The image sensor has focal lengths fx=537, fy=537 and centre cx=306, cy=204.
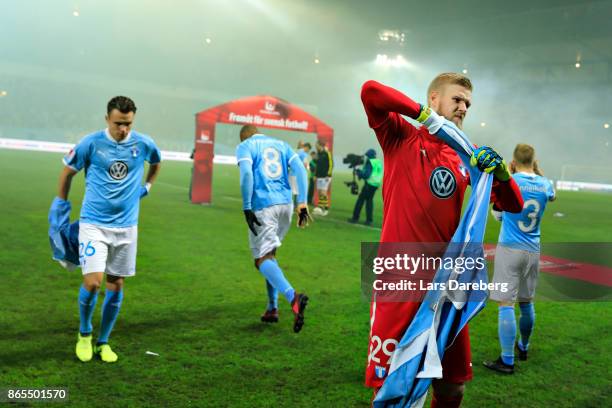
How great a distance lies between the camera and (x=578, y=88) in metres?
47.4

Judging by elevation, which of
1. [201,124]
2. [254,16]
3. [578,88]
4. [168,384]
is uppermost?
[254,16]

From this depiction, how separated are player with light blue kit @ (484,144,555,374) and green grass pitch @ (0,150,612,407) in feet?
0.99

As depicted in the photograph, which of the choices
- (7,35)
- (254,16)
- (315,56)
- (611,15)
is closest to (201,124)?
(254,16)

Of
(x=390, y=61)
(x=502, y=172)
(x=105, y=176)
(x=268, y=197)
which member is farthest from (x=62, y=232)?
(x=390, y=61)

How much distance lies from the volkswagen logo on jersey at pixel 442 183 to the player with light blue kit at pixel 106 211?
2.76m

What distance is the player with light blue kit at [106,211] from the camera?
14.0 feet

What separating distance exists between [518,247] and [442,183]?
2.59m

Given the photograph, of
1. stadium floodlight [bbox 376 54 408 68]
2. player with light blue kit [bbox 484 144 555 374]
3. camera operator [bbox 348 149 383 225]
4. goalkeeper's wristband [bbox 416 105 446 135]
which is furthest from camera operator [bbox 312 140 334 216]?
stadium floodlight [bbox 376 54 408 68]

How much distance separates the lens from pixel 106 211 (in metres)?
Answer: 4.30

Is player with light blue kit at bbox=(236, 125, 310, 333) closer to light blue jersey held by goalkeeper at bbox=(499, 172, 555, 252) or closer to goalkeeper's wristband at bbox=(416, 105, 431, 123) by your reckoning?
light blue jersey held by goalkeeper at bbox=(499, 172, 555, 252)

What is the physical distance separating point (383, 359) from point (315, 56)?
53.7 m

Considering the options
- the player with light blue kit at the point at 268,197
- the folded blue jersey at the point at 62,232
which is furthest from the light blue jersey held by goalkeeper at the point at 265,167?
the folded blue jersey at the point at 62,232

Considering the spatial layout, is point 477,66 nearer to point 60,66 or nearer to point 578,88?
point 578,88

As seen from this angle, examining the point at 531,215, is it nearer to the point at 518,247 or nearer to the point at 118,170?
the point at 518,247
